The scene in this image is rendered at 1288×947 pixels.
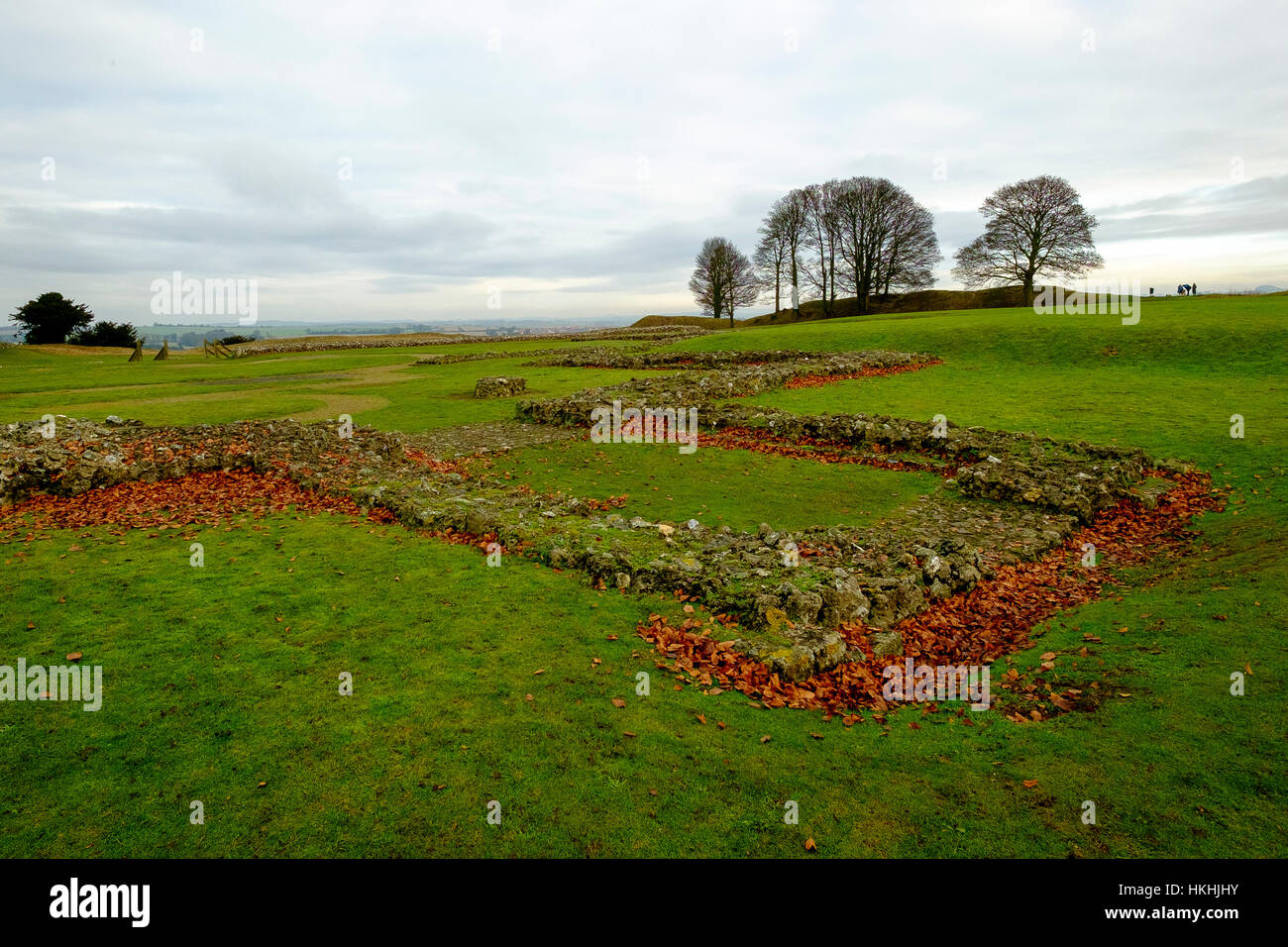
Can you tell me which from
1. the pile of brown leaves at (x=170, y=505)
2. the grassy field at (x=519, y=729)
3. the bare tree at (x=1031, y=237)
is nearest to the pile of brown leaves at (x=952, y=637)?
the grassy field at (x=519, y=729)

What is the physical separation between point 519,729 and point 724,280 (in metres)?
100

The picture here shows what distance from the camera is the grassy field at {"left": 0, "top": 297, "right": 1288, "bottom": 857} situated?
4844mm

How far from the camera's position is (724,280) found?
99.7m

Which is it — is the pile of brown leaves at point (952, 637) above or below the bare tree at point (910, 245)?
below

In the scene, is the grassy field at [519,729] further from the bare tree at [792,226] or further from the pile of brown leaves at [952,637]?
the bare tree at [792,226]

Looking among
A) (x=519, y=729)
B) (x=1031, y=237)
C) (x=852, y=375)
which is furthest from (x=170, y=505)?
(x=1031, y=237)

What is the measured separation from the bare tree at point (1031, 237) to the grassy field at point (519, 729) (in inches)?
2682

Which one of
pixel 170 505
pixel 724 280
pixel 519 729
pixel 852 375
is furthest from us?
pixel 724 280

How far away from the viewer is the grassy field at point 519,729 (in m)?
4.84

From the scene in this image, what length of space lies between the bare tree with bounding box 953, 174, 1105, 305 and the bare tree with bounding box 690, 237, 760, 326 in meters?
35.0

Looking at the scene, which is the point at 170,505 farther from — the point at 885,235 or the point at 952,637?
the point at 885,235
